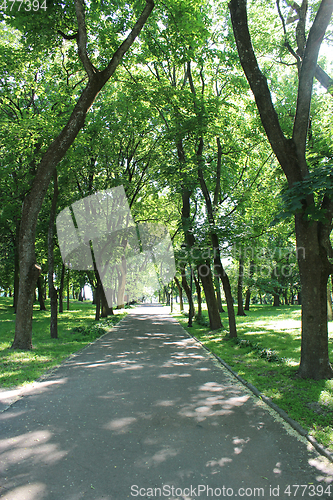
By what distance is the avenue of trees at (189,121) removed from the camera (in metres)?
6.93

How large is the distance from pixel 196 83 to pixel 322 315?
14127 mm

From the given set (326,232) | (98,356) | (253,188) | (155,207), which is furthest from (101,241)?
(326,232)

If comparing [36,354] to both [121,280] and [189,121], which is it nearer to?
[189,121]

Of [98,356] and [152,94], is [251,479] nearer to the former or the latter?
[98,356]

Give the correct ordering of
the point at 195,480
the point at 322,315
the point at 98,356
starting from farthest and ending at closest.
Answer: the point at 98,356 → the point at 322,315 → the point at 195,480

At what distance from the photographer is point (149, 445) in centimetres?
418

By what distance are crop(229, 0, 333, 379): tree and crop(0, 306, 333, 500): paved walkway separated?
1.78 m

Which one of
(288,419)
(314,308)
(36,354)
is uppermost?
(314,308)

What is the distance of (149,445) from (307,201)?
5.16 metres

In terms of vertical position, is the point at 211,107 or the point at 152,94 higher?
the point at 152,94

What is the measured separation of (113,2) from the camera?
30.3ft

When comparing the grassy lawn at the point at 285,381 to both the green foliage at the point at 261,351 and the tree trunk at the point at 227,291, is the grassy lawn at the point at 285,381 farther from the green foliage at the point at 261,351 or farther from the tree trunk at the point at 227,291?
the tree trunk at the point at 227,291

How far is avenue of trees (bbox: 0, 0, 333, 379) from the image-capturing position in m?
Result: 6.93

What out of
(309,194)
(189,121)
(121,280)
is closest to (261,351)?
(309,194)
